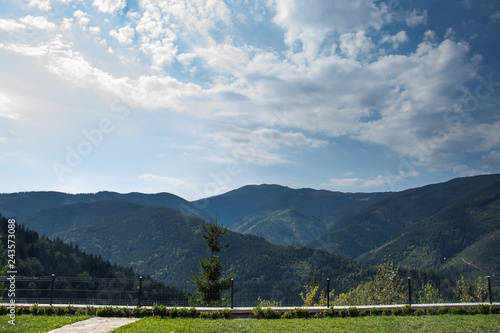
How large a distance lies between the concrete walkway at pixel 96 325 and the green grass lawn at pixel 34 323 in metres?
0.39

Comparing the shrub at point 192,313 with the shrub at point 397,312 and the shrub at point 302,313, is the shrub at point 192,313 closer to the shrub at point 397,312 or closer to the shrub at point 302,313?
the shrub at point 302,313

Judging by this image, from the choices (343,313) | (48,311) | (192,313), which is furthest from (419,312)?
(48,311)

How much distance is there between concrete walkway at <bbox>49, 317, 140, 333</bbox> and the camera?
1146 centimetres

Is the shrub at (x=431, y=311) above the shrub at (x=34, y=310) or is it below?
below

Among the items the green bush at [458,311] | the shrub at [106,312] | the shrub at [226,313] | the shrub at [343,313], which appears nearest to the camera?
the shrub at [106,312]

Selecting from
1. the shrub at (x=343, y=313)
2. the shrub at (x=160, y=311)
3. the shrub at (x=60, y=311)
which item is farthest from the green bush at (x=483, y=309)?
the shrub at (x=60, y=311)

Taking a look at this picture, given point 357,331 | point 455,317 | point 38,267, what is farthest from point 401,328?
point 38,267

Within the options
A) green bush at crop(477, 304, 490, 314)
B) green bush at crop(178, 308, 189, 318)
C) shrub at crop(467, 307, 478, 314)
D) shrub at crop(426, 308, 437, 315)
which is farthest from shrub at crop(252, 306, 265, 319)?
green bush at crop(477, 304, 490, 314)

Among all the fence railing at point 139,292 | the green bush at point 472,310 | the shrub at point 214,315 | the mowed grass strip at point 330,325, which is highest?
the mowed grass strip at point 330,325

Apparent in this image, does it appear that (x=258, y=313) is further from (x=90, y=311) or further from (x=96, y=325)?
(x=90, y=311)

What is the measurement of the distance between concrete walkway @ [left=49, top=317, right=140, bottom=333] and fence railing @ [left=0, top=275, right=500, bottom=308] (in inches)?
92.5

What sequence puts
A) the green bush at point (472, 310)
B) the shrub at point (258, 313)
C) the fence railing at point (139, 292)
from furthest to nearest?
the fence railing at point (139, 292) → the green bush at point (472, 310) → the shrub at point (258, 313)

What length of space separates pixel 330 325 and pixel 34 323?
11.0 metres

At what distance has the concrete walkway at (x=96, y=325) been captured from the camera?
11.5 meters
